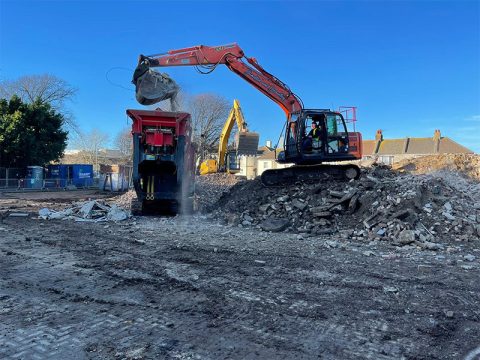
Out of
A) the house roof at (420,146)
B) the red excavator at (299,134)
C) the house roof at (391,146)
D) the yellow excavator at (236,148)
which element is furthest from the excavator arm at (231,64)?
the house roof at (391,146)

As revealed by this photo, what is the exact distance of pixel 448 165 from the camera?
21672 mm

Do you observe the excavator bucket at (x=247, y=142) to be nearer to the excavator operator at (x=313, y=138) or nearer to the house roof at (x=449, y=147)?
the excavator operator at (x=313, y=138)

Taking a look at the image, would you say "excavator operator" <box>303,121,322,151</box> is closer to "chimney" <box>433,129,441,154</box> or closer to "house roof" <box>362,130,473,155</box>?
"house roof" <box>362,130,473,155</box>

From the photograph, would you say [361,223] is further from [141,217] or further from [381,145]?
[381,145]

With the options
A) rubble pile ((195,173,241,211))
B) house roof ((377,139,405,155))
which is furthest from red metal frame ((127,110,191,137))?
house roof ((377,139,405,155))

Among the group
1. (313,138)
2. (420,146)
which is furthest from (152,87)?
(420,146)

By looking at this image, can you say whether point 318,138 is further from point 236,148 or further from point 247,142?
point 236,148

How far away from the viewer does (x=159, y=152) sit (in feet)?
37.5

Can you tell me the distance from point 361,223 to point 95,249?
617 cm

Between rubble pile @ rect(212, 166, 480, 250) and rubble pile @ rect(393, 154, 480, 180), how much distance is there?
363 inches

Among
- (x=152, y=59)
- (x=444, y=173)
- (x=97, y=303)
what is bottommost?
(x=97, y=303)

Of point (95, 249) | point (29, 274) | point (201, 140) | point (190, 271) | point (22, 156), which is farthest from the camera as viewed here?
point (201, 140)

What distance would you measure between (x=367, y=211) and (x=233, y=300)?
6.35m

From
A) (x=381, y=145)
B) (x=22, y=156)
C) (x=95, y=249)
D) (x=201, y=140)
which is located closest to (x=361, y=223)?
(x=95, y=249)
